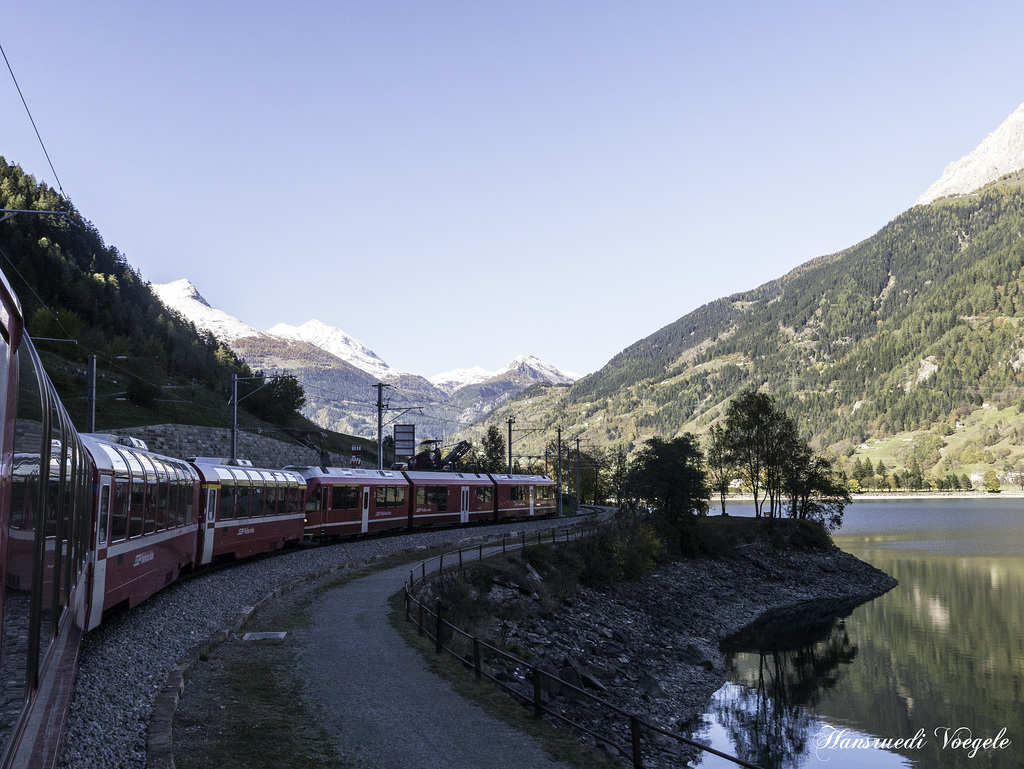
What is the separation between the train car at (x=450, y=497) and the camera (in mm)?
49875

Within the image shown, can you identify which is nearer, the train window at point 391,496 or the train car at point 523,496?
the train window at point 391,496

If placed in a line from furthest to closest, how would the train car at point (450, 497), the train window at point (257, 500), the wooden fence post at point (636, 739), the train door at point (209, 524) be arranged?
1. the train car at point (450, 497)
2. the train window at point (257, 500)
3. the train door at point (209, 524)
4. the wooden fence post at point (636, 739)

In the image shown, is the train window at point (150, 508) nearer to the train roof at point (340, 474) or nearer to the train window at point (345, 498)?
the train roof at point (340, 474)

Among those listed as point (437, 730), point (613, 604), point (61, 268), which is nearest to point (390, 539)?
point (613, 604)

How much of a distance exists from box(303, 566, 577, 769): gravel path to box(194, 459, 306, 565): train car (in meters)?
8.69

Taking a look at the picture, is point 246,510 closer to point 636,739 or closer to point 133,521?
point 133,521

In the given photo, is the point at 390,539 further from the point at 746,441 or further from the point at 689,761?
the point at 746,441

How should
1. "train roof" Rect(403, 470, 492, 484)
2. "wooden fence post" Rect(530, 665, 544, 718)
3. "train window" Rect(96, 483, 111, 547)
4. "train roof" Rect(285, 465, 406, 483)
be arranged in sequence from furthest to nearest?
"train roof" Rect(403, 470, 492, 484) < "train roof" Rect(285, 465, 406, 483) < "train window" Rect(96, 483, 111, 547) < "wooden fence post" Rect(530, 665, 544, 718)

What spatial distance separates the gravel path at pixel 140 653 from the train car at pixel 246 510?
0.91 m

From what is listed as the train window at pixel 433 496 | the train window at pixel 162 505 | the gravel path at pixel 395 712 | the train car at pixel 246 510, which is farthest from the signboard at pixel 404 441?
the gravel path at pixel 395 712

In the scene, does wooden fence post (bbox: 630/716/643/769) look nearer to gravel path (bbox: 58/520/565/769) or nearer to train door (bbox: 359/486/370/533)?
gravel path (bbox: 58/520/565/769)

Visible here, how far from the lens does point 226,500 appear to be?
28.2 m

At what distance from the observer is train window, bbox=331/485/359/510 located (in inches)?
1596

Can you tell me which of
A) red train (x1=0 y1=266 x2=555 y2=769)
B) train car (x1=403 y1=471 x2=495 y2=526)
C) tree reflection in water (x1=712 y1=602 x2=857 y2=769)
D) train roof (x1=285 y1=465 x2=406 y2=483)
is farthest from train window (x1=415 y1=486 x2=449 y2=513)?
tree reflection in water (x1=712 y1=602 x2=857 y2=769)
